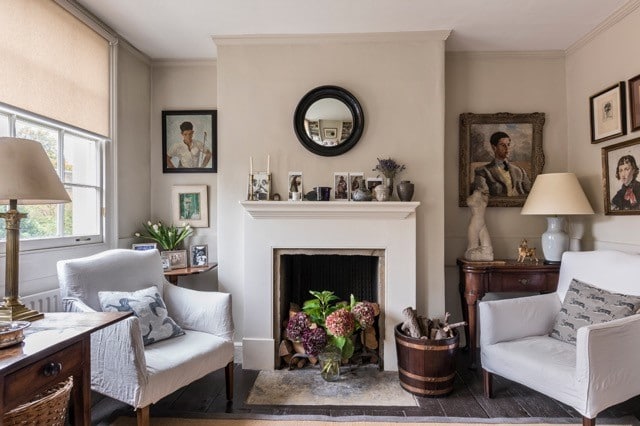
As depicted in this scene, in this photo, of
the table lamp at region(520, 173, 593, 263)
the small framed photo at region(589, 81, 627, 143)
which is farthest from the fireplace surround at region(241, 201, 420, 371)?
the small framed photo at region(589, 81, 627, 143)

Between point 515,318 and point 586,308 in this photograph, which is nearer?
point 586,308

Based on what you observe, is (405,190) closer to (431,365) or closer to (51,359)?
(431,365)

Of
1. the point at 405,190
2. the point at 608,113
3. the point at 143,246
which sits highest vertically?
the point at 608,113

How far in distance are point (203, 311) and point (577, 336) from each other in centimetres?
208

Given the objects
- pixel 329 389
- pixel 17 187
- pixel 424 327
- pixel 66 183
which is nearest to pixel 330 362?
pixel 329 389

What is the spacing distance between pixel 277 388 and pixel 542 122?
2997 mm

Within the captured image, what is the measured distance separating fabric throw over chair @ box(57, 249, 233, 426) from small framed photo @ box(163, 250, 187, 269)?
1.44ft

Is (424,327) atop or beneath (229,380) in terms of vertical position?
atop

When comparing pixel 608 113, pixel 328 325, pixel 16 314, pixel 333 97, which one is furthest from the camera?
pixel 333 97

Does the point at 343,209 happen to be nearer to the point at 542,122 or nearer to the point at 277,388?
the point at 277,388

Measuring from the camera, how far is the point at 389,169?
2.70m

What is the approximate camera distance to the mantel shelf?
2620 millimetres

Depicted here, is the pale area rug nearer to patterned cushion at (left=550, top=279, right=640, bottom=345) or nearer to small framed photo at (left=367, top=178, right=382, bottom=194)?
patterned cushion at (left=550, top=279, right=640, bottom=345)

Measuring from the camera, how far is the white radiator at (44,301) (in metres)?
2.02
